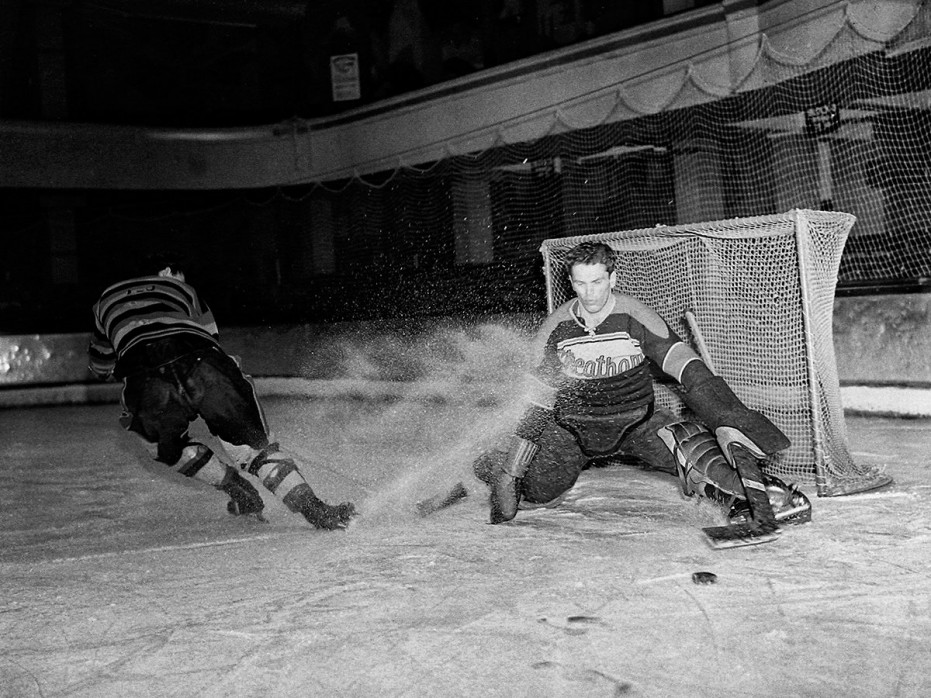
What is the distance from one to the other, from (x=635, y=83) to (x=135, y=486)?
927 cm

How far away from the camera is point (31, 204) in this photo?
1634cm

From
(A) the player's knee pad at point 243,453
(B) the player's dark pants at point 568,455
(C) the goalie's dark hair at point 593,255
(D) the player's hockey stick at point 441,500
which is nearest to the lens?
(C) the goalie's dark hair at point 593,255

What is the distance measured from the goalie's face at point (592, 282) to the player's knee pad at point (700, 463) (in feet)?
2.05

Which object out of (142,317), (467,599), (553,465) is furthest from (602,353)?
(142,317)

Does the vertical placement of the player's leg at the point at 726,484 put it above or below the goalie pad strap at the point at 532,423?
below

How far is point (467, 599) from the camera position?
3080 mm

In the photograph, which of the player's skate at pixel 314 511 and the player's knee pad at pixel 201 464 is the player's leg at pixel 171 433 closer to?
the player's knee pad at pixel 201 464

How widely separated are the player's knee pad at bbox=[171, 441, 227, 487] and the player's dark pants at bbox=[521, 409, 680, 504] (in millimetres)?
1431


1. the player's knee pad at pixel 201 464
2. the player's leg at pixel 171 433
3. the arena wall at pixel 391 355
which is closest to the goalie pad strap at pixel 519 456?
the player's leg at pixel 171 433

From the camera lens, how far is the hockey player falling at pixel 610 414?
12.5ft

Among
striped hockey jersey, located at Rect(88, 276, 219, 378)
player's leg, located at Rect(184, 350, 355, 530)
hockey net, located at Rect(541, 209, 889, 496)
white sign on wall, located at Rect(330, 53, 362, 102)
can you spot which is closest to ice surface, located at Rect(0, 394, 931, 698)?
player's leg, located at Rect(184, 350, 355, 530)

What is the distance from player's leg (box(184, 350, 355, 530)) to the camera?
4191 millimetres

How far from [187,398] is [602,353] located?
181cm

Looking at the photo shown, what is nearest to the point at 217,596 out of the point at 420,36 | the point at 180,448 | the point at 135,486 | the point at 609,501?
the point at 180,448
